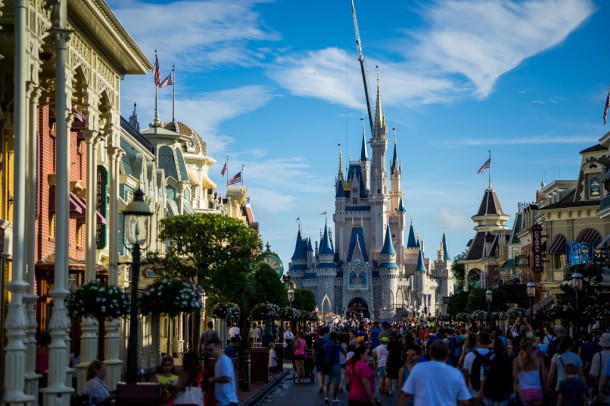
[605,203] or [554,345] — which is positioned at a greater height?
[605,203]

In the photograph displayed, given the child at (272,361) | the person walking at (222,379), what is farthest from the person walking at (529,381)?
the child at (272,361)

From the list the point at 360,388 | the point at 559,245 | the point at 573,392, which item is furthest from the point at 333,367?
the point at 559,245

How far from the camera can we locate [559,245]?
59.2 m

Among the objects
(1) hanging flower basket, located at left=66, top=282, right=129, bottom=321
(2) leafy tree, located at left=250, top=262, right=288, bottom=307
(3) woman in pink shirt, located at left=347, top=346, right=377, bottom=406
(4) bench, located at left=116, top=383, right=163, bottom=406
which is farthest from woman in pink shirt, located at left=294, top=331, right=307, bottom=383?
(2) leafy tree, located at left=250, top=262, right=288, bottom=307

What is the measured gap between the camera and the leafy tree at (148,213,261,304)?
39250 mm

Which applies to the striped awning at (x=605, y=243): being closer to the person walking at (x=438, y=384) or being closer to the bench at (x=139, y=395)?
the bench at (x=139, y=395)

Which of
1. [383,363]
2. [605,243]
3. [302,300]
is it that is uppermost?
[605,243]

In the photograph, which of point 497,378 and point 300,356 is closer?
point 497,378

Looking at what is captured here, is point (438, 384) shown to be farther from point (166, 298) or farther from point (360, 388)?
point (166, 298)

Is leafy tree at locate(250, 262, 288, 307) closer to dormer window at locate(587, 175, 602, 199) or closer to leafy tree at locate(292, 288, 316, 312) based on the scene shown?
leafy tree at locate(292, 288, 316, 312)

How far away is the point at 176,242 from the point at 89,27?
18834 mm

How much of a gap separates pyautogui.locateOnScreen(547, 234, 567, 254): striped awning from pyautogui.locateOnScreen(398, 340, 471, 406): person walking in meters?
49.5

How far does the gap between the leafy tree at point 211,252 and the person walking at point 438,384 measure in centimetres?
2862

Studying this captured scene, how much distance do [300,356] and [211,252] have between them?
275 inches
